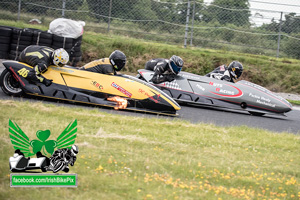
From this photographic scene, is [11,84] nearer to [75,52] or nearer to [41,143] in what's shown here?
[41,143]

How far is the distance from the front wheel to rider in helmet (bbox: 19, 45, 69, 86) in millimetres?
368

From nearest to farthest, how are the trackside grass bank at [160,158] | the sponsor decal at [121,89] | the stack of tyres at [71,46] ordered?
the trackside grass bank at [160,158] → the sponsor decal at [121,89] → the stack of tyres at [71,46]

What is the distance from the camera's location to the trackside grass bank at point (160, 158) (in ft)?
13.2

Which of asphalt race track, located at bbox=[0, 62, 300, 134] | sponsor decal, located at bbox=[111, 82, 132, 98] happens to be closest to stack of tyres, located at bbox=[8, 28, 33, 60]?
asphalt race track, located at bbox=[0, 62, 300, 134]

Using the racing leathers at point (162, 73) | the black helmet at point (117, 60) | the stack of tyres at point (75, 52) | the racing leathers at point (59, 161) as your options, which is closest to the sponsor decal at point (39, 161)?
the racing leathers at point (59, 161)

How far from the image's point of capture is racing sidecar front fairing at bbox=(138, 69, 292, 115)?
9758mm

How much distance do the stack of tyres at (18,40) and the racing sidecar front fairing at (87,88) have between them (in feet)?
14.6

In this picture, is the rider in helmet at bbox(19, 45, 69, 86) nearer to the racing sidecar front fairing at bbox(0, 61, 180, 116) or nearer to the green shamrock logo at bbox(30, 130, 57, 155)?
the racing sidecar front fairing at bbox(0, 61, 180, 116)

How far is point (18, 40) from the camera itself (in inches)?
485

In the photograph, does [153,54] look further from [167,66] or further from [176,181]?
[176,181]

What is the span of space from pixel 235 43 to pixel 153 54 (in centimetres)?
312

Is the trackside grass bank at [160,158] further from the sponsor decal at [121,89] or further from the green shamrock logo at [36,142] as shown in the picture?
the sponsor decal at [121,89]

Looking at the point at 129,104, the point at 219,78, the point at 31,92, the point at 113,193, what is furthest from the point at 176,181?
the point at 219,78

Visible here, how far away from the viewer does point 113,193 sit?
384 centimetres
